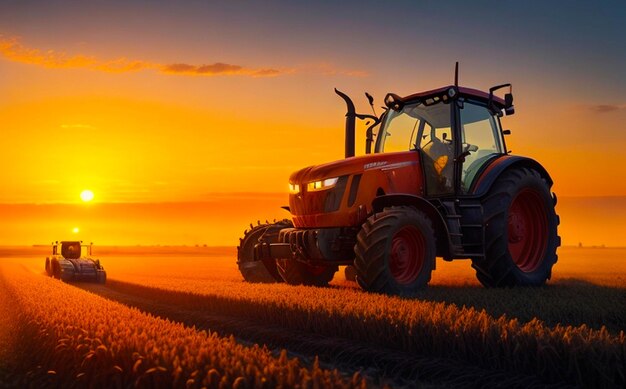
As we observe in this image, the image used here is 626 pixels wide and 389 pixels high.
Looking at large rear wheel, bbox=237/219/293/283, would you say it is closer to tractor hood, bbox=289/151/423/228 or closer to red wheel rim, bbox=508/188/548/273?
tractor hood, bbox=289/151/423/228

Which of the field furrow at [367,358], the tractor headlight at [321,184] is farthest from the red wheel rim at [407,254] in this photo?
the field furrow at [367,358]

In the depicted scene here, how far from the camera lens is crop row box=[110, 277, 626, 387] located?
5.83m

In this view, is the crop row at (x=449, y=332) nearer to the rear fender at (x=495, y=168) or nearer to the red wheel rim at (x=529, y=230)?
the rear fender at (x=495, y=168)

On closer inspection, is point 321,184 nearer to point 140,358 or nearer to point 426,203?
point 426,203

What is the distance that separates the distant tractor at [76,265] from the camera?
2369cm

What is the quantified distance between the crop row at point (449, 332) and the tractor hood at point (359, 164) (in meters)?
2.00

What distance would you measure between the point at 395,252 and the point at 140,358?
570cm

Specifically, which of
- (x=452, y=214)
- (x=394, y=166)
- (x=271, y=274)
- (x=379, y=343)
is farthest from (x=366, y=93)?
(x=379, y=343)

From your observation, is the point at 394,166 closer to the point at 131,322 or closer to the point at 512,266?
the point at 512,266

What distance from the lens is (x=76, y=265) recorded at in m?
24.2

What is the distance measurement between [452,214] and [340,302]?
344 cm

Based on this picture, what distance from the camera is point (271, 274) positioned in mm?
14453

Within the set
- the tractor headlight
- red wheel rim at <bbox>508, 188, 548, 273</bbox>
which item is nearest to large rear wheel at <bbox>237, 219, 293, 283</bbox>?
the tractor headlight

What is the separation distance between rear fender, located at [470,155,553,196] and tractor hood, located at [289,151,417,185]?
1250 millimetres
